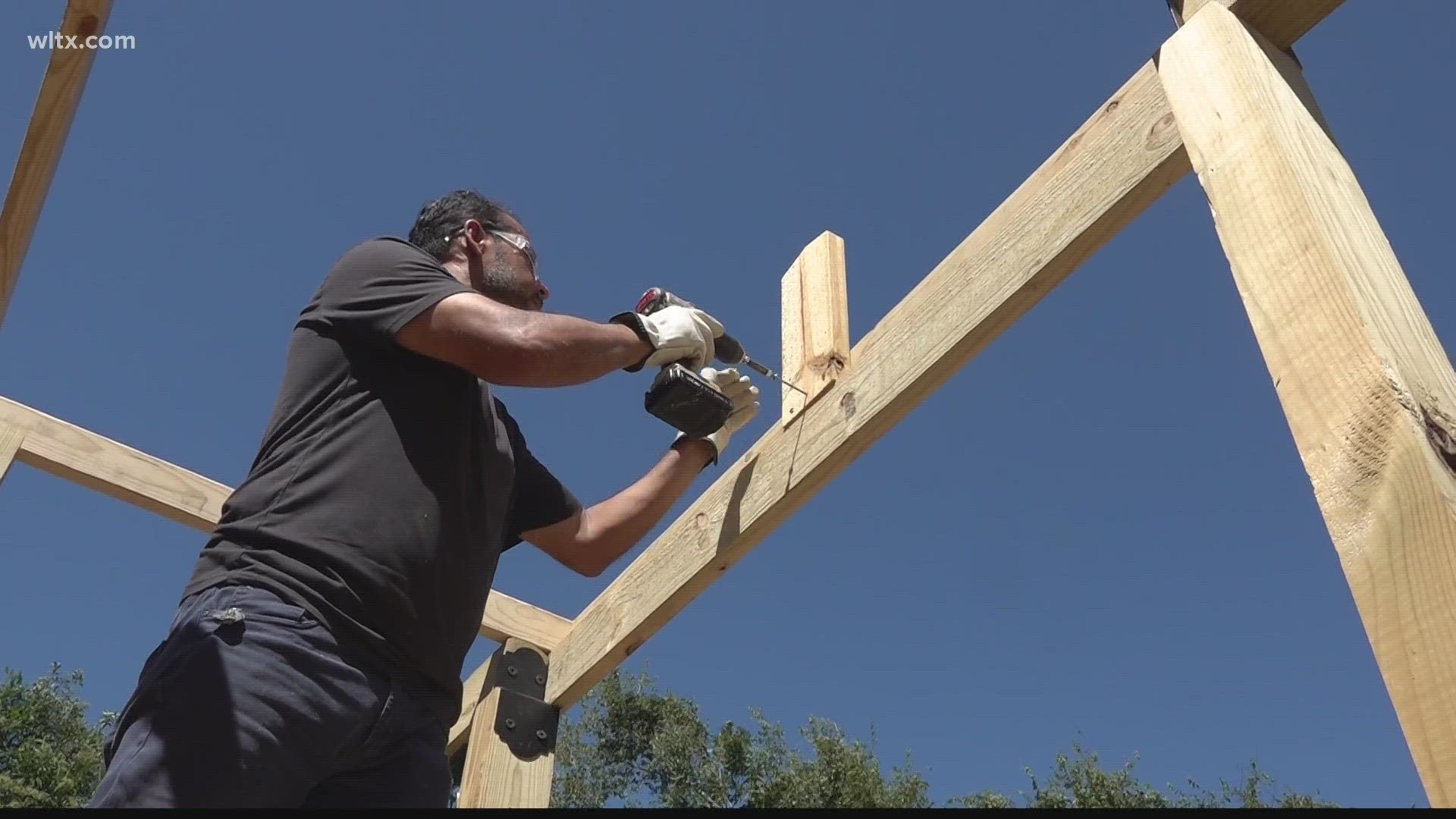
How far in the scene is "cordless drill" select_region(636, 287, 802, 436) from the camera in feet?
Answer: 7.02

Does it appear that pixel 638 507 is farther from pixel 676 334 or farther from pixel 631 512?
pixel 676 334

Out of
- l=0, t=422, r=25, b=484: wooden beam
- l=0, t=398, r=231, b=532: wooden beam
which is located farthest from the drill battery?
l=0, t=422, r=25, b=484: wooden beam

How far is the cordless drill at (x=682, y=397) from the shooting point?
7.02 feet

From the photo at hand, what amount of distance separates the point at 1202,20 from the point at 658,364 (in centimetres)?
104

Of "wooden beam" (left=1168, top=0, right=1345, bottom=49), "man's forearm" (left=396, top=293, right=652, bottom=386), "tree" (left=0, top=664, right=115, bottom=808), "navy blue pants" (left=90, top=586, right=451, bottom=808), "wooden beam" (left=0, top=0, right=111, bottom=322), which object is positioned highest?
"tree" (left=0, top=664, right=115, bottom=808)

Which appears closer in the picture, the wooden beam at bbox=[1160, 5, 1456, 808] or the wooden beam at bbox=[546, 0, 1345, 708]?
the wooden beam at bbox=[1160, 5, 1456, 808]

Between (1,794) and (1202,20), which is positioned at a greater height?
(1,794)

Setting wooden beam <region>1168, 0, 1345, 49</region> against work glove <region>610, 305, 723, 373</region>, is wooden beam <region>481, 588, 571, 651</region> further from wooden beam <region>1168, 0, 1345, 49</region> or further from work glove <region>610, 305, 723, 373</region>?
wooden beam <region>1168, 0, 1345, 49</region>

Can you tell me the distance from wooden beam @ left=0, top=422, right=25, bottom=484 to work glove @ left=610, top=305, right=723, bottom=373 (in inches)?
67.8

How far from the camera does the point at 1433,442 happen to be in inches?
38.2

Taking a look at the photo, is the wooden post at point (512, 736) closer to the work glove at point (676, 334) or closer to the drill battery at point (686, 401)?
the drill battery at point (686, 401)

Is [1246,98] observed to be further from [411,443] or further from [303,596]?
[303,596]

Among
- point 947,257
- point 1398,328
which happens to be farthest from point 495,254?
point 1398,328

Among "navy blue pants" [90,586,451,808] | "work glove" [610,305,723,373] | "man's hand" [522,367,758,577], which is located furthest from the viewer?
"man's hand" [522,367,758,577]
